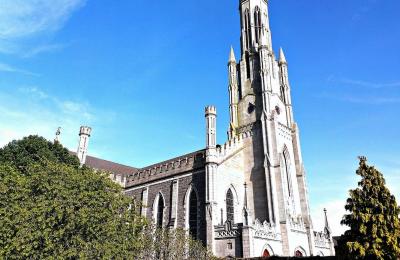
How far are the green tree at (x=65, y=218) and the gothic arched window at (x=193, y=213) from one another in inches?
474

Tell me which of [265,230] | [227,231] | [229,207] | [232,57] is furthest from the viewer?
[232,57]

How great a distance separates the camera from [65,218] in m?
19.4

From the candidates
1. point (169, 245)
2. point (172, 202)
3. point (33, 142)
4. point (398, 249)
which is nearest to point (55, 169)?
point (169, 245)

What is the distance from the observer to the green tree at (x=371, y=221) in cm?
1845

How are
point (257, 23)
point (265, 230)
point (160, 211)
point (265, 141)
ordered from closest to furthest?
1. point (265, 230)
2. point (265, 141)
3. point (160, 211)
4. point (257, 23)

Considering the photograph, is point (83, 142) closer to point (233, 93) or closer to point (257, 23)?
point (233, 93)

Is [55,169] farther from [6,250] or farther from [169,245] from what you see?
[169,245]

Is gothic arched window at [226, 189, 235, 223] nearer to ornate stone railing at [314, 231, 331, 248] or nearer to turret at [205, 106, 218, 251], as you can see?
turret at [205, 106, 218, 251]

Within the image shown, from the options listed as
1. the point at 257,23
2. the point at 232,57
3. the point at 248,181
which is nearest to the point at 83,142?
the point at 232,57

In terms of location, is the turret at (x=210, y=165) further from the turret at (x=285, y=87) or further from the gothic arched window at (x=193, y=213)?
the turret at (x=285, y=87)

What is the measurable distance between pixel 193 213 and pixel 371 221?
61.7ft

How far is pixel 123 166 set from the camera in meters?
57.7

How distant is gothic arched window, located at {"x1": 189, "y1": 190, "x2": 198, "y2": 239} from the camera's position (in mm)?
33734

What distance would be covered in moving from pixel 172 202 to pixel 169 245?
13.8 metres
